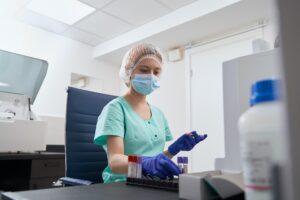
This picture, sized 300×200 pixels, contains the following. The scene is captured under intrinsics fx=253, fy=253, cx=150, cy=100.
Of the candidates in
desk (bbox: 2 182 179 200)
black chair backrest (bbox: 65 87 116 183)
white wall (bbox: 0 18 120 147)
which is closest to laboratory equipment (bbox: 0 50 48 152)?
white wall (bbox: 0 18 120 147)

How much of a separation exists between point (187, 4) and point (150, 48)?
1644 mm

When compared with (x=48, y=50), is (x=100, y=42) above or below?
above

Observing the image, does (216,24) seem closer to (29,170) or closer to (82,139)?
(82,139)

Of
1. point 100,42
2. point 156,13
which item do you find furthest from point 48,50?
point 156,13

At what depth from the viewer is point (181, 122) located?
10.7 ft

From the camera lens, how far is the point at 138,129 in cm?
118

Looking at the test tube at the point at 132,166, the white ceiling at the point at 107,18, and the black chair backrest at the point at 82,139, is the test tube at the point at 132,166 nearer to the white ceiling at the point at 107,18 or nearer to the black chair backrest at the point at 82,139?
the black chair backrest at the point at 82,139

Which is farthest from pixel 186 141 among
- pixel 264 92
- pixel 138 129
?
pixel 264 92

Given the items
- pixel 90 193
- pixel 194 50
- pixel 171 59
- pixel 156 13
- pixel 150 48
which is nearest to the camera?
pixel 90 193

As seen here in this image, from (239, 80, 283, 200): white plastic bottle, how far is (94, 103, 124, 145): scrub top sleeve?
0.80 meters

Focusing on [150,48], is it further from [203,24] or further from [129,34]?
[129,34]

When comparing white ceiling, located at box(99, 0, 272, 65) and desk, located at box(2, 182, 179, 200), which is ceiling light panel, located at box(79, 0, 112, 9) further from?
desk, located at box(2, 182, 179, 200)

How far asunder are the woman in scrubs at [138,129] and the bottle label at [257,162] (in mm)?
474

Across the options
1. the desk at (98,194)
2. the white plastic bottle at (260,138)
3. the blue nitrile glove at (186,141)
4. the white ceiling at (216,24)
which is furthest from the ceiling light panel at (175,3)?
the white plastic bottle at (260,138)
